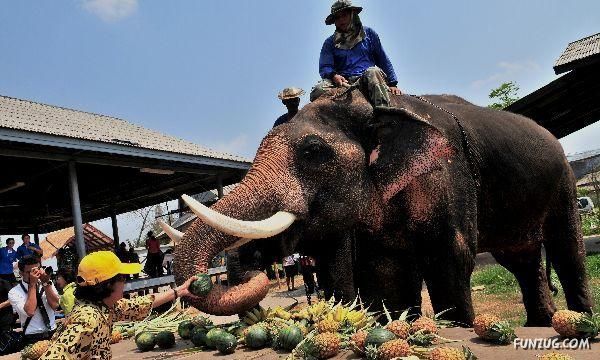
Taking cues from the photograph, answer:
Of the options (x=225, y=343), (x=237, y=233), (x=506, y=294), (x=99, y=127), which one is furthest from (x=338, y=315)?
(x=99, y=127)

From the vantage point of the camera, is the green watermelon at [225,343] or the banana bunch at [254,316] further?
the banana bunch at [254,316]

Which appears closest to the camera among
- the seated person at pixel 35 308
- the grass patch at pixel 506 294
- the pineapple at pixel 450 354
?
the pineapple at pixel 450 354

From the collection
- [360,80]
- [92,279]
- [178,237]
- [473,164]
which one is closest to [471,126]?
[473,164]

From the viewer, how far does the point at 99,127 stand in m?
13.9

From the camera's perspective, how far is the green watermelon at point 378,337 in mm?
2751

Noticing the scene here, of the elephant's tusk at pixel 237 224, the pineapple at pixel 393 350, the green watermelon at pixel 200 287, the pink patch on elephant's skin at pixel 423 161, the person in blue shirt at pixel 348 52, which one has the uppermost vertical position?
the person in blue shirt at pixel 348 52

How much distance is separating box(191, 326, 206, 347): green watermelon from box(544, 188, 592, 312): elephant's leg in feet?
12.1

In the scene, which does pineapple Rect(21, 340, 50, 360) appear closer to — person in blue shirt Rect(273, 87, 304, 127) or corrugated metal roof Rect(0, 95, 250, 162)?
person in blue shirt Rect(273, 87, 304, 127)

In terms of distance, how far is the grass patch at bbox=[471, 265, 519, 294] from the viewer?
10.6 meters

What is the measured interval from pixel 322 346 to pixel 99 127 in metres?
12.3

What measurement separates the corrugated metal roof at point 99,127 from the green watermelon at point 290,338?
7389mm

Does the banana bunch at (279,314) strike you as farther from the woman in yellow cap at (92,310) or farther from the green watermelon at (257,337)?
the woman in yellow cap at (92,310)

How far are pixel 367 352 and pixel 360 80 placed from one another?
2.52m

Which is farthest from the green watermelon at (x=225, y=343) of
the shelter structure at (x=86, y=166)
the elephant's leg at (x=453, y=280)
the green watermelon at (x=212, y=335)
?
the shelter structure at (x=86, y=166)
